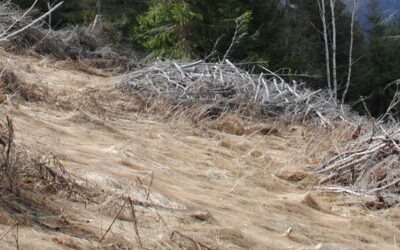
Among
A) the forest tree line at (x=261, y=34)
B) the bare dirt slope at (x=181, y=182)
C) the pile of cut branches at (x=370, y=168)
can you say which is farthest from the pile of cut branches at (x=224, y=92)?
the pile of cut branches at (x=370, y=168)

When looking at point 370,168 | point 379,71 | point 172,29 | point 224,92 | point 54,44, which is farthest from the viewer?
point 379,71

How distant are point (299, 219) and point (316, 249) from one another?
2.75 ft

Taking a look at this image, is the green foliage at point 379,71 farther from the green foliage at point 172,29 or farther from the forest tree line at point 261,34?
the green foliage at point 172,29

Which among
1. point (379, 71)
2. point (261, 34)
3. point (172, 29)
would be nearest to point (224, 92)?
point (172, 29)

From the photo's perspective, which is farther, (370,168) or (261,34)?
(261,34)

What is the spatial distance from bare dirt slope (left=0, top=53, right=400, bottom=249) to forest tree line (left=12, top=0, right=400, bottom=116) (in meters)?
1.82

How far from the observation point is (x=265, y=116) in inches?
393

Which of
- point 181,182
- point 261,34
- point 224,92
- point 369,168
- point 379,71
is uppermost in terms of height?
point 181,182

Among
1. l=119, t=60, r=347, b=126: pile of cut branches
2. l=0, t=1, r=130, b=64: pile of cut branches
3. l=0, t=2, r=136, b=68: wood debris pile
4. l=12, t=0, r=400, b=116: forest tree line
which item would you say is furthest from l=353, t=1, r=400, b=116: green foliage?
l=119, t=60, r=347, b=126: pile of cut branches

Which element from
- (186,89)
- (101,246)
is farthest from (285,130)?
(101,246)

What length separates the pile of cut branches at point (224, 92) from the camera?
9672 mm

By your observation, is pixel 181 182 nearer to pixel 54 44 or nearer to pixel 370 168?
pixel 370 168

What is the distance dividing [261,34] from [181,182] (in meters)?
12.1

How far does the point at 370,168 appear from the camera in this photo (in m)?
6.57
